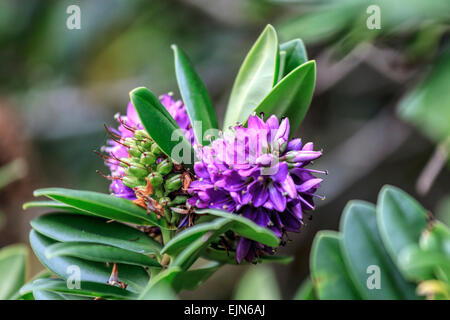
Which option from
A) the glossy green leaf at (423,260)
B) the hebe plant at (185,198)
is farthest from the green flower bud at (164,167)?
the glossy green leaf at (423,260)

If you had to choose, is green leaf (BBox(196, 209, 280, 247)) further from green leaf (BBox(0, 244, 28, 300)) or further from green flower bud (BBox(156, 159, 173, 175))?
green leaf (BBox(0, 244, 28, 300))

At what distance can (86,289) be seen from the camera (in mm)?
917

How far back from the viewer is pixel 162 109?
0.97m

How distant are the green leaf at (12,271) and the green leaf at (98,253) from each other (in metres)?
Result: 0.50

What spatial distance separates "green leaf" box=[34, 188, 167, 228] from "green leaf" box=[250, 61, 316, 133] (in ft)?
1.05

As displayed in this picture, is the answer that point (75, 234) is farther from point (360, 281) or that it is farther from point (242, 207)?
point (360, 281)

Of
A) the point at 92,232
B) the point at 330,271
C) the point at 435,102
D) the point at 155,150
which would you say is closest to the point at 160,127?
the point at 155,150

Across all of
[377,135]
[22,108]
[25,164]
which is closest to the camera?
[377,135]

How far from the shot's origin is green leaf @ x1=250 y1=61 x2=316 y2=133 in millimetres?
969

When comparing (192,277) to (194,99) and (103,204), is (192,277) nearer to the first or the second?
(103,204)

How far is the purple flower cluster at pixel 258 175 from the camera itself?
36.2 inches

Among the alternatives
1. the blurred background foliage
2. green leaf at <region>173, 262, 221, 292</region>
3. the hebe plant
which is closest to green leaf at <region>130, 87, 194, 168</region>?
Answer: the hebe plant
